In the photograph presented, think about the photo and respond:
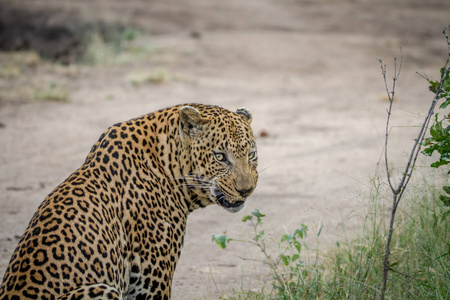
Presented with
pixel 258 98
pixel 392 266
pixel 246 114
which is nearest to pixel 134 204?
pixel 246 114

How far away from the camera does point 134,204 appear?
4.67m

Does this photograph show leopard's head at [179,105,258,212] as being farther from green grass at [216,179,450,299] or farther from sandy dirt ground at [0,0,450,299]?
sandy dirt ground at [0,0,450,299]

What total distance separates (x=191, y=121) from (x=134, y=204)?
2.64 ft

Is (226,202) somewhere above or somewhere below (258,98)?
above

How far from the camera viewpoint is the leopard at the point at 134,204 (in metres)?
3.92

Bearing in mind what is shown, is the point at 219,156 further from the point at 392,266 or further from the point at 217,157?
the point at 392,266

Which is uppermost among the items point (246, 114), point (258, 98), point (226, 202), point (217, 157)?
point (246, 114)

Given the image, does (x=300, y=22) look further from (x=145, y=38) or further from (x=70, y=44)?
(x=70, y=44)

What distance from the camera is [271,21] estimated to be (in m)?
22.3

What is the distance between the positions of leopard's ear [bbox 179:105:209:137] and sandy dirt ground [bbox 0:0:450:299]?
1151 mm

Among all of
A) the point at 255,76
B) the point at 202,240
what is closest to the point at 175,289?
the point at 202,240

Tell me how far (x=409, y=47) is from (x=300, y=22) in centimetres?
446

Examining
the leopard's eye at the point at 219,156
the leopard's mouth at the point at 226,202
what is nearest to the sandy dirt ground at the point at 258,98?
the leopard's mouth at the point at 226,202

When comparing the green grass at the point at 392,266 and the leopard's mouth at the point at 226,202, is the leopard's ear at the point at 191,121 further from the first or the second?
the green grass at the point at 392,266
